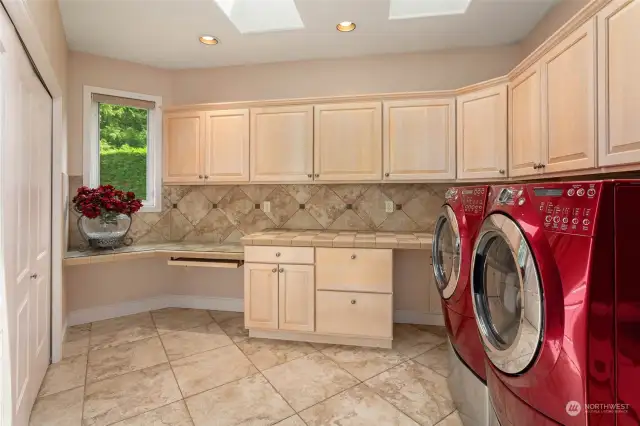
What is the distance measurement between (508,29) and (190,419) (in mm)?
3444

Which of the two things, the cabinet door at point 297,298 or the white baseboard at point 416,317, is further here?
the white baseboard at point 416,317

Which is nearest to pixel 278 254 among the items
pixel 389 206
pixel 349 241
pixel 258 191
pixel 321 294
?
pixel 321 294

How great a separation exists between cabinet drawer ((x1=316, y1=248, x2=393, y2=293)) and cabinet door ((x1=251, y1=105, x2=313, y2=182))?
0.75 meters

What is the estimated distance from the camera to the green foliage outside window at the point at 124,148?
308 cm

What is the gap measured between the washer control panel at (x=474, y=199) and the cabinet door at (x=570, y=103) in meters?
0.53

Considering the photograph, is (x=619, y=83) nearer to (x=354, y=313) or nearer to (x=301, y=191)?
(x=354, y=313)

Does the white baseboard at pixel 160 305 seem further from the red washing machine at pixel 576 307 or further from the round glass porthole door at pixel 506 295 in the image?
the red washing machine at pixel 576 307

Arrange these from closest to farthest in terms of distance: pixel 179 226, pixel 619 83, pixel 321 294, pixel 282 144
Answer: pixel 619 83, pixel 321 294, pixel 282 144, pixel 179 226

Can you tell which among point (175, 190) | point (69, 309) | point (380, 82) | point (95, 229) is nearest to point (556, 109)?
point (380, 82)

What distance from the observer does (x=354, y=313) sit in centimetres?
244

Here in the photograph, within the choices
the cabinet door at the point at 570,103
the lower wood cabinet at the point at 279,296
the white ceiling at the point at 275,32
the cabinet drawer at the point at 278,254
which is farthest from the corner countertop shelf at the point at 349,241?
the white ceiling at the point at 275,32

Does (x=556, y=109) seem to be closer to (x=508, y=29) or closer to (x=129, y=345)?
(x=508, y=29)

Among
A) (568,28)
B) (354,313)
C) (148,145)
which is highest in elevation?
(568,28)

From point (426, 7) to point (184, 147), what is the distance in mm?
2360
